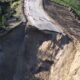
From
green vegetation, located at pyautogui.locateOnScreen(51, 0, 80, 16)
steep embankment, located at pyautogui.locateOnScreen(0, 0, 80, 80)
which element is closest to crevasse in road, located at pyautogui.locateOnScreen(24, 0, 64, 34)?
steep embankment, located at pyautogui.locateOnScreen(0, 0, 80, 80)

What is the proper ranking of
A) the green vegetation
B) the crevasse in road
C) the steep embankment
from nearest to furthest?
the steep embankment
the crevasse in road
the green vegetation

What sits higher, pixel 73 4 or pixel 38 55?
pixel 73 4

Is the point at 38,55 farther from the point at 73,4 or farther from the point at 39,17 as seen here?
the point at 73,4

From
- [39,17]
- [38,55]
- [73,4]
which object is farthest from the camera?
[73,4]

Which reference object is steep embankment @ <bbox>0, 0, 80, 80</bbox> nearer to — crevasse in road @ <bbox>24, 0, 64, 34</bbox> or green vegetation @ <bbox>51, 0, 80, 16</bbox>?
crevasse in road @ <bbox>24, 0, 64, 34</bbox>

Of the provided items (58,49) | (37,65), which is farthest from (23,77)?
(58,49)

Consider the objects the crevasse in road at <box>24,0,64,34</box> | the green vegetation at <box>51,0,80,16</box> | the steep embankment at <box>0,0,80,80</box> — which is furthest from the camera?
the green vegetation at <box>51,0,80,16</box>

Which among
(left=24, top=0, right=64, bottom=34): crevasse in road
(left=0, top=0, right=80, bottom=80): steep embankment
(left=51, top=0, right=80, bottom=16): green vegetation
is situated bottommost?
(left=0, top=0, right=80, bottom=80): steep embankment

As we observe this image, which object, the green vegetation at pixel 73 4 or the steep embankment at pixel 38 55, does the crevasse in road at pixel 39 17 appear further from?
the green vegetation at pixel 73 4

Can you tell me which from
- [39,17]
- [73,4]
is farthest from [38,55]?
[73,4]
